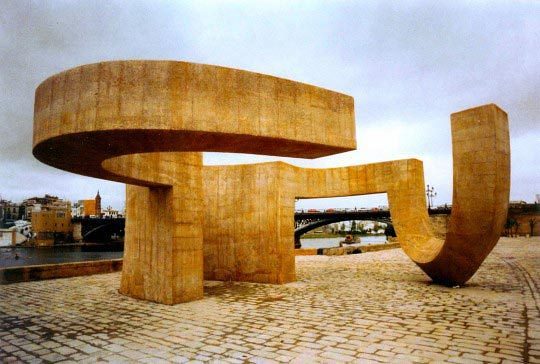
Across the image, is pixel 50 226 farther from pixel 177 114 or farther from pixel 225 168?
pixel 177 114

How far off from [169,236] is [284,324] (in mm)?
3537

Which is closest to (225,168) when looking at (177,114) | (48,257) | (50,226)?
(177,114)

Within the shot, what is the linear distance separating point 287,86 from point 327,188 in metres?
8.29

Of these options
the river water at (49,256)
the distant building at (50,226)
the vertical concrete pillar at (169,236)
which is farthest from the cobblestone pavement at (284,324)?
the distant building at (50,226)

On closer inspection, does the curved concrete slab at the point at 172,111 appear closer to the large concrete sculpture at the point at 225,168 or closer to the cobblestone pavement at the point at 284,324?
the large concrete sculpture at the point at 225,168

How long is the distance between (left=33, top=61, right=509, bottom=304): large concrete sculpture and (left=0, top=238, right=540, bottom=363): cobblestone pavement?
1182 mm

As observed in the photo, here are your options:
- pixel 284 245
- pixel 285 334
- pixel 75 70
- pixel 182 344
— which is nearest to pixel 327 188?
pixel 284 245

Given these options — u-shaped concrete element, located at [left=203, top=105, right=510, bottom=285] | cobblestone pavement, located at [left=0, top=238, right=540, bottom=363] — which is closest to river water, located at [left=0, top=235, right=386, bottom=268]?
u-shaped concrete element, located at [left=203, top=105, right=510, bottom=285]

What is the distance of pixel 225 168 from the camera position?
12547 mm

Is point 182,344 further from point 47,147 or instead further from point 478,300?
point 478,300

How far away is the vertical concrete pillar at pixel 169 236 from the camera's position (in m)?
8.58

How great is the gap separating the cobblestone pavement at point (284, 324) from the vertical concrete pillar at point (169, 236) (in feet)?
1.59

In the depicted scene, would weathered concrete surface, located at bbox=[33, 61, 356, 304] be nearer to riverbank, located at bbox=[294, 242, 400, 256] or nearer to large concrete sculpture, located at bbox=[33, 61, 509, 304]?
large concrete sculpture, located at bbox=[33, 61, 509, 304]

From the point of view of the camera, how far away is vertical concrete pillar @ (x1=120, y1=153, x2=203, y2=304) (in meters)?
8.58
